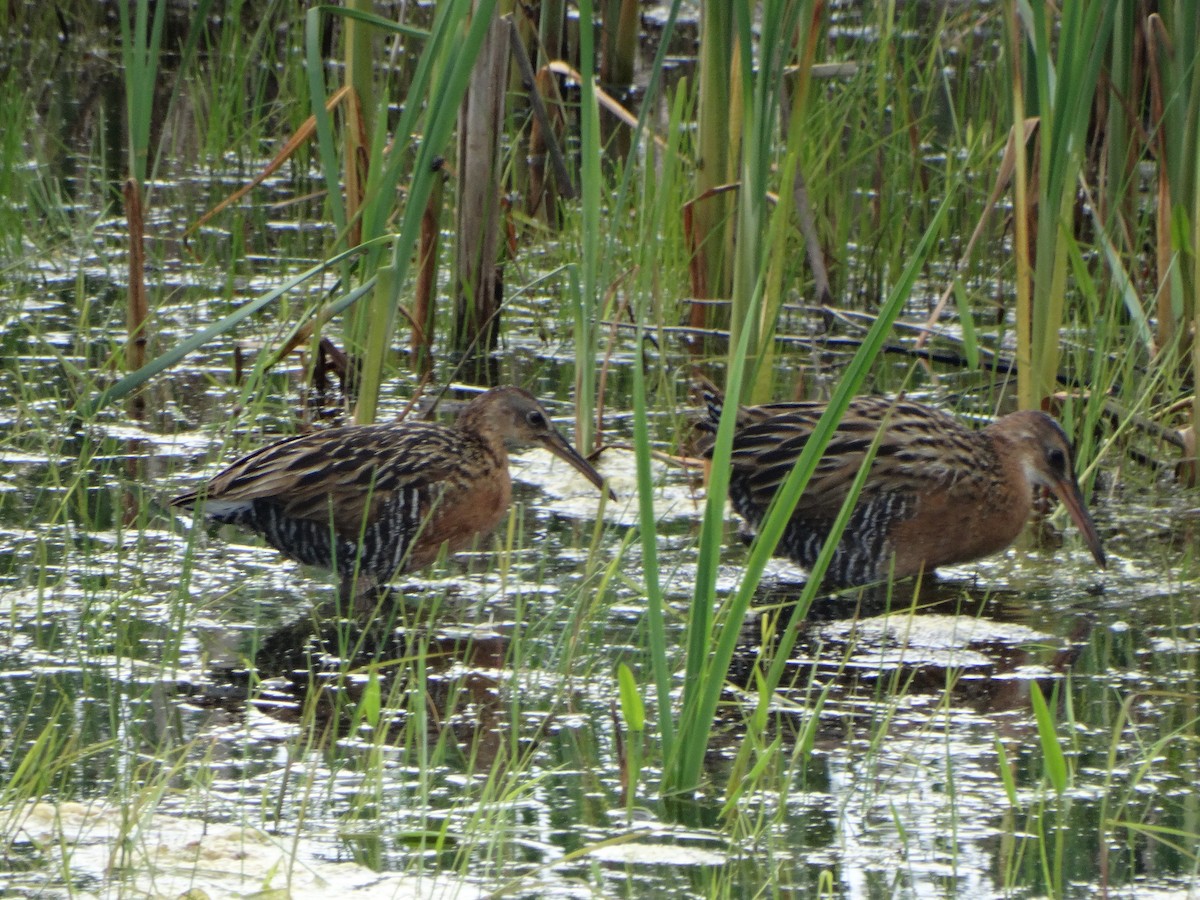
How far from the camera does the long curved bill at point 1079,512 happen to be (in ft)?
17.8

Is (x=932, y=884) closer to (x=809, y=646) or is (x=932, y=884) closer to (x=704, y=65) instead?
(x=809, y=646)

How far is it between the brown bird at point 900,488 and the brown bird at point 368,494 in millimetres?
735

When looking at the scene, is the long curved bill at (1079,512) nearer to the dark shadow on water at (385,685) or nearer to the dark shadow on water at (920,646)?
the dark shadow on water at (920,646)

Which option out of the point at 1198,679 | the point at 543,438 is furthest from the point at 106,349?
the point at 1198,679

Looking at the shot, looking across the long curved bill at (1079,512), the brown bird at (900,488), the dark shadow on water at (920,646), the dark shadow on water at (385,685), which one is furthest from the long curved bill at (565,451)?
the long curved bill at (1079,512)

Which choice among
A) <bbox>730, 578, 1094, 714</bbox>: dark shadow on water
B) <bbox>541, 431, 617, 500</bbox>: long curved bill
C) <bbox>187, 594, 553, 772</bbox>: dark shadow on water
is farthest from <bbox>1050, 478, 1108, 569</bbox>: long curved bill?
<bbox>187, 594, 553, 772</bbox>: dark shadow on water

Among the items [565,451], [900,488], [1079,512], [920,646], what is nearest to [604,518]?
[565,451]

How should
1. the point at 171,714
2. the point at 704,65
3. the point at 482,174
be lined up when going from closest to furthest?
the point at 171,714
the point at 704,65
the point at 482,174

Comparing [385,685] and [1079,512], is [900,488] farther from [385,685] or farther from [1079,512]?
[385,685]

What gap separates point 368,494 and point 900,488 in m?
1.55

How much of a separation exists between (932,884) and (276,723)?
4.97 feet

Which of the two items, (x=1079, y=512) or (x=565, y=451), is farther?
(x=565, y=451)

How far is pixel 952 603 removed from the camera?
5.43 meters

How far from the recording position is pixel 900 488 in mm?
5566
